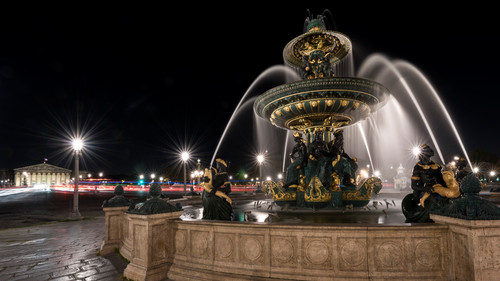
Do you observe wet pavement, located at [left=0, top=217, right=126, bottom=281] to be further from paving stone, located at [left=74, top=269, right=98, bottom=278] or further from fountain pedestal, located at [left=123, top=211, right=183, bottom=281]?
fountain pedestal, located at [left=123, top=211, right=183, bottom=281]

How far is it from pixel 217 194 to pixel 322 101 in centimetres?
509

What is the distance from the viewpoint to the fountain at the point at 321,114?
8.82 metres

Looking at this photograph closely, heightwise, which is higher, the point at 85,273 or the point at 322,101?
the point at 322,101

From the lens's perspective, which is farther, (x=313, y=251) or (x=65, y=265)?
(x=65, y=265)

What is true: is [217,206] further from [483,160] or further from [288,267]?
[483,160]

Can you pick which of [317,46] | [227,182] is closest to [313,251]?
[227,182]

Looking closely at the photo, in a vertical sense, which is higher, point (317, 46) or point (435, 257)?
point (317, 46)

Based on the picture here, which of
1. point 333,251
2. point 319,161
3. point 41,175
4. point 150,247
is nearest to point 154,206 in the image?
point 150,247

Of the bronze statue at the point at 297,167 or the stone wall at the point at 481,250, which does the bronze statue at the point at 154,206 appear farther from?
the bronze statue at the point at 297,167

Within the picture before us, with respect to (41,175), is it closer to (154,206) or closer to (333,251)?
(154,206)

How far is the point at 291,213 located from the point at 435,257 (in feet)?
15.6

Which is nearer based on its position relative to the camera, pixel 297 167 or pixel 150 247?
pixel 150 247

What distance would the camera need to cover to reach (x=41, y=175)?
483 feet

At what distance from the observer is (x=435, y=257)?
400 centimetres
